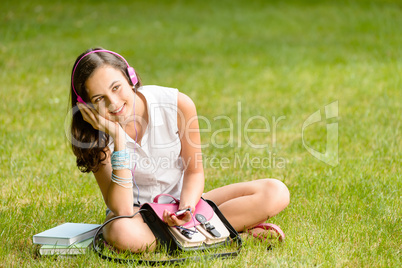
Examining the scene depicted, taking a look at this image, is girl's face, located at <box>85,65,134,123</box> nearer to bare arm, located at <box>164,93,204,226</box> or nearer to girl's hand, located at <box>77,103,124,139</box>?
girl's hand, located at <box>77,103,124,139</box>

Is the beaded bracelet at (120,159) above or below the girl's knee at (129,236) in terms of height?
above

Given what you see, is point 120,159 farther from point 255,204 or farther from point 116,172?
point 255,204

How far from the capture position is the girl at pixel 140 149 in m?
2.95

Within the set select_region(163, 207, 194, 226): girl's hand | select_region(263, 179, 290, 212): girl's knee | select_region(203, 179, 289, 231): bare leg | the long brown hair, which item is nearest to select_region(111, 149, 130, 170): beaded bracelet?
the long brown hair

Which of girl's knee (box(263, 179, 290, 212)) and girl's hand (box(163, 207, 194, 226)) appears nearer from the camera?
girl's hand (box(163, 207, 194, 226))

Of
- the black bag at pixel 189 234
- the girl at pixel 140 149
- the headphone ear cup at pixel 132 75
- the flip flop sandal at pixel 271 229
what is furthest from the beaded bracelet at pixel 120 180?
the flip flop sandal at pixel 271 229

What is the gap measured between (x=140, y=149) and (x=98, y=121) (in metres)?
0.30

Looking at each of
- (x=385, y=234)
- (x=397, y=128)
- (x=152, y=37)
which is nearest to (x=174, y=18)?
(x=152, y=37)

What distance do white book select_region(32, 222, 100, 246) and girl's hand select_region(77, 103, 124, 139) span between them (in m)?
0.57

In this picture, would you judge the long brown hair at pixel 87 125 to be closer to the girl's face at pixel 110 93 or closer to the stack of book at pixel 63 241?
the girl's face at pixel 110 93

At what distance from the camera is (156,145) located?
3131 mm

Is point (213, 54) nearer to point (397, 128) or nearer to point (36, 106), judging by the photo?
point (36, 106)

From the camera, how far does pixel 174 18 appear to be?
12.6 metres

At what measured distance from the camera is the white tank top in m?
3.12
